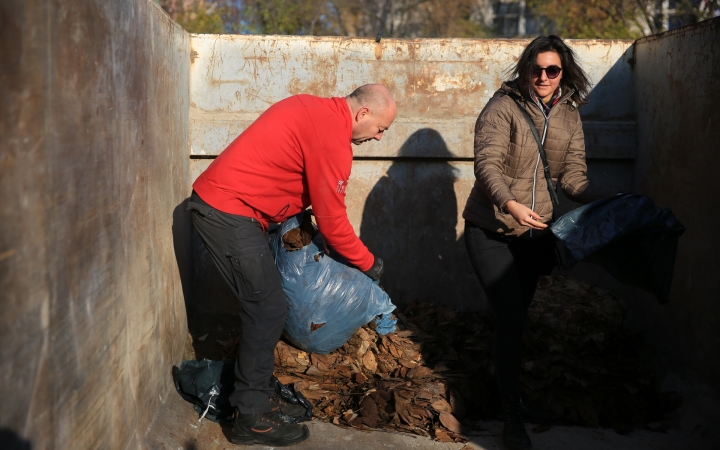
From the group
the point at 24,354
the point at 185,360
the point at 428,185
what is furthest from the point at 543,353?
the point at 24,354

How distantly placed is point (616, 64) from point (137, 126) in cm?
382

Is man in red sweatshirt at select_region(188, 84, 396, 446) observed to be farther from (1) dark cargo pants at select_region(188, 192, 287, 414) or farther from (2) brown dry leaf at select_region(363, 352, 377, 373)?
(2) brown dry leaf at select_region(363, 352, 377, 373)

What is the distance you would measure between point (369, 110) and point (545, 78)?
36.0 inches

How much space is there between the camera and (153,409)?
3434 mm

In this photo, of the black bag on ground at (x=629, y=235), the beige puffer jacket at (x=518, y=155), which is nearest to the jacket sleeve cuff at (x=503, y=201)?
the beige puffer jacket at (x=518, y=155)

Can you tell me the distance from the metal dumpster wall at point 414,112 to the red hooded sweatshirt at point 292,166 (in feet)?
5.65

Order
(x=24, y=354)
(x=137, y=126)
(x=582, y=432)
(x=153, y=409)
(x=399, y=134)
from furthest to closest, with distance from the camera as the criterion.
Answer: (x=399, y=134) < (x=582, y=432) < (x=153, y=409) < (x=137, y=126) < (x=24, y=354)

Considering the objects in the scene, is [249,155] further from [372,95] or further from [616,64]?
[616,64]

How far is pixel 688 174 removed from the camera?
4336 mm

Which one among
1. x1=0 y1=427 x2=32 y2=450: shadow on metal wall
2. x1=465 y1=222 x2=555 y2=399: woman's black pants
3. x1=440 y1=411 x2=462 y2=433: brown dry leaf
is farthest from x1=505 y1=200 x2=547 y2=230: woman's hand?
x1=0 y1=427 x2=32 y2=450: shadow on metal wall

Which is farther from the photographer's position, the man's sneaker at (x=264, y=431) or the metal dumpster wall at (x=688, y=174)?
the metal dumpster wall at (x=688, y=174)

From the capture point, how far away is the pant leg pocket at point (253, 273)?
133 inches

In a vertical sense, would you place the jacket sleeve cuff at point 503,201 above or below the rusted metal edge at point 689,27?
below

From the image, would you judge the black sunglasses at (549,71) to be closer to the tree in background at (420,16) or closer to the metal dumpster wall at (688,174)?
the metal dumpster wall at (688,174)
